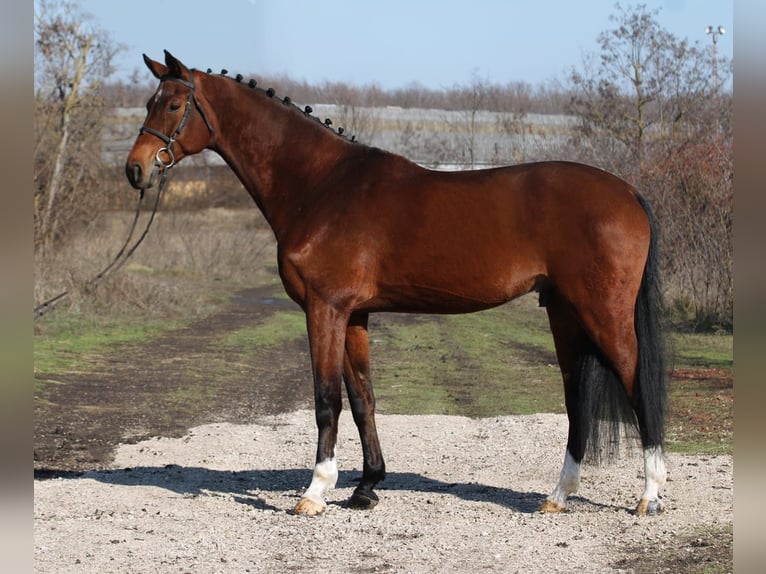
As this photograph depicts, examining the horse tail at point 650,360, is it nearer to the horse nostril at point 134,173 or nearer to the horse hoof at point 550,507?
the horse hoof at point 550,507

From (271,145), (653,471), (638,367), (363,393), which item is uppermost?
(271,145)

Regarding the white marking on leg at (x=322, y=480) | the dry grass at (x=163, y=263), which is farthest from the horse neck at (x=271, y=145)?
the dry grass at (x=163, y=263)

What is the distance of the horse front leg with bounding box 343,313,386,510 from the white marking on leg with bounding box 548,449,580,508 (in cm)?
114

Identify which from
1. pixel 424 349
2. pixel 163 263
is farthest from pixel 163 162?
pixel 163 263

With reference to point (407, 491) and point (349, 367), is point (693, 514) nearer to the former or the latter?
point (407, 491)

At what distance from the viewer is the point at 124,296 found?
59.5 feet

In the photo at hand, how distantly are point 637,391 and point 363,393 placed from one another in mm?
1795

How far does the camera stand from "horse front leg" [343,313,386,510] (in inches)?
248

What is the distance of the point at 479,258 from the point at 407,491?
6.06 feet

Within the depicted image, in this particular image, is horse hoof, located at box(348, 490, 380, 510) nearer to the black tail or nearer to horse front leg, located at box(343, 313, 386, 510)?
horse front leg, located at box(343, 313, 386, 510)

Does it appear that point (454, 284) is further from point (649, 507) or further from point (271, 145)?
point (649, 507)

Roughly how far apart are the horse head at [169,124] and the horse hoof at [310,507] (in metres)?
2.27

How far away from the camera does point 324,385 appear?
6098mm

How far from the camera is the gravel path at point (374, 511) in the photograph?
5055mm
